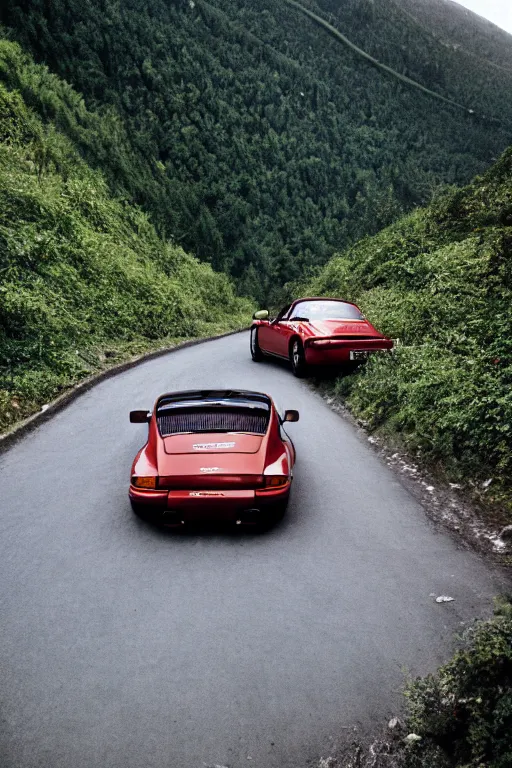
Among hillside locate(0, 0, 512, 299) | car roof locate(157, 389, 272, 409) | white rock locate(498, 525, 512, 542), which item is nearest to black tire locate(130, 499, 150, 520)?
car roof locate(157, 389, 272, 409)

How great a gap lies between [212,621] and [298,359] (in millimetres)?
9298

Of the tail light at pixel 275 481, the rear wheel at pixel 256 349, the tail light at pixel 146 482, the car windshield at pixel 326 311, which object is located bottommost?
the rear wheel at pixel 256 349

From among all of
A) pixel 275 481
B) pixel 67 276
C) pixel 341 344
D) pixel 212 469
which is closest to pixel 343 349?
pixel 341 344

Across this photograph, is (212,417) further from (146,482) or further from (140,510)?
(140,510)

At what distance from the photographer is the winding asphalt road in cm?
347

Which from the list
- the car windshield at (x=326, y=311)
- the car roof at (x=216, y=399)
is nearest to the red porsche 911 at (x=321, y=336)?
the car windshield at (x=326, y=311)

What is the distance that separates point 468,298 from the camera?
14.0m

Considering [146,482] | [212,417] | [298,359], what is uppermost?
[212,417]

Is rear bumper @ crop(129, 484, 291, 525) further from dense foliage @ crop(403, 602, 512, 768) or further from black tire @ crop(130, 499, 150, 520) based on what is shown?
A: dense foliage @ crop(403, 602, 512, 768)

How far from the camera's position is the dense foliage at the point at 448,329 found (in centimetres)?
776

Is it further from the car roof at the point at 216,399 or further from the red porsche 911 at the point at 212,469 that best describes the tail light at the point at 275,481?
the car roof at the point at 216,399

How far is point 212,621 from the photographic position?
4496 mm

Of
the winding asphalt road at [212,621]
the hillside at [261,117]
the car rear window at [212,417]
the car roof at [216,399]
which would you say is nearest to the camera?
the winding asphalt road at [212,621]

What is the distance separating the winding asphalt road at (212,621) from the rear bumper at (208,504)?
0.24 meters
